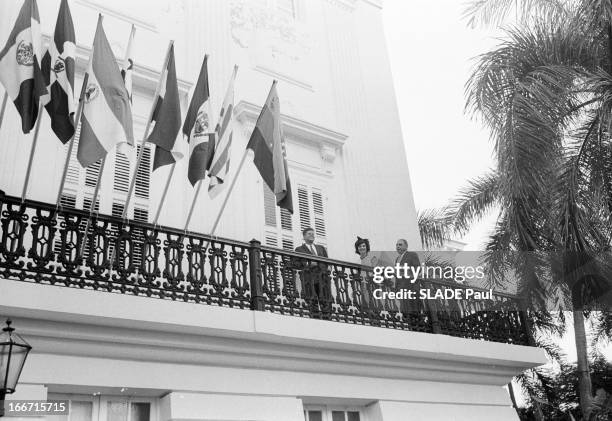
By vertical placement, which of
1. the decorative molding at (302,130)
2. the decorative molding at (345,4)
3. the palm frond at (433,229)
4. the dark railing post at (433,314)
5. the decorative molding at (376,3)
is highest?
the decorative molding at (376,3)

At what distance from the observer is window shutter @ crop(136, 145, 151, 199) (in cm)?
937

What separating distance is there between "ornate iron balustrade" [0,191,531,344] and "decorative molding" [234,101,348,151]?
2.56 m

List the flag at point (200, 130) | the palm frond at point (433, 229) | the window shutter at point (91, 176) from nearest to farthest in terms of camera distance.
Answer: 1. the flag at point (200, 130)
2. the window shutter at point (91, 176)
3. the palm frond at point (433, 229)

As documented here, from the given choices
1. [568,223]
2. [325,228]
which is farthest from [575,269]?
[325,228]

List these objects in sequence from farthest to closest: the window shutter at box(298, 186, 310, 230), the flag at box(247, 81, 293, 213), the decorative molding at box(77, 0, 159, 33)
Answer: the window shutter at box(298, 186, 310, 230) < the decorative molding at box(77, 0, 159, 33) < the flag at box(247, 81, 293, 213)

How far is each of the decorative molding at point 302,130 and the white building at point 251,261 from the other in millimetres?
22

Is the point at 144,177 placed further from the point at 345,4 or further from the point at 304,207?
the point at 345,4

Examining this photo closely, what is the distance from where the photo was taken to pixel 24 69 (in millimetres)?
6762

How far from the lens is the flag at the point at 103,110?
23.1ft

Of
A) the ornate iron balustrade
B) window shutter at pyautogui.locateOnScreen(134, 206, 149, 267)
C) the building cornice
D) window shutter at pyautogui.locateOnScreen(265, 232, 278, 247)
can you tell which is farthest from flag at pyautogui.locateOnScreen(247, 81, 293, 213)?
window shutter at pyautogui.locateOnScreen(265, 232, 278, 247)

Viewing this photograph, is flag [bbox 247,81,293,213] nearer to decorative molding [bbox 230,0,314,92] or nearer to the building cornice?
the building cornice

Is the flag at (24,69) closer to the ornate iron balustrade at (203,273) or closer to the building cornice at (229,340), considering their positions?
the ornate iron balustrade at (203,273)

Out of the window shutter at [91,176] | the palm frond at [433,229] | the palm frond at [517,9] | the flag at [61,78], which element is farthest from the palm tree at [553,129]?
the flag at [61,78]
